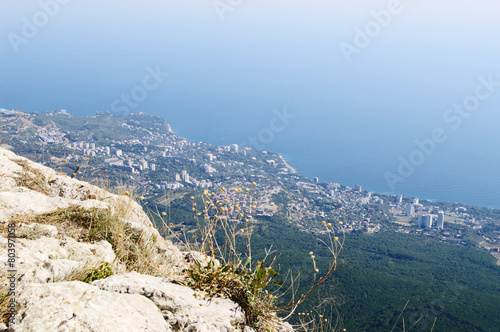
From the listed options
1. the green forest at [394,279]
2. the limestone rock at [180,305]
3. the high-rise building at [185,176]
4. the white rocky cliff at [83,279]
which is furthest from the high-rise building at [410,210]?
the limestone rock at [180,305]

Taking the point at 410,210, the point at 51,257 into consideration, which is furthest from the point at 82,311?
the point at 410,210

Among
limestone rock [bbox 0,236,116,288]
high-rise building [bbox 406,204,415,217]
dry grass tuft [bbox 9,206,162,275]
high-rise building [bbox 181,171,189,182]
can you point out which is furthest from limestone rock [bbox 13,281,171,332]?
high-rise building [bbox 406,204,415,217]

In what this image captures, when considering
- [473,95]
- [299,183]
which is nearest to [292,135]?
[299,183]

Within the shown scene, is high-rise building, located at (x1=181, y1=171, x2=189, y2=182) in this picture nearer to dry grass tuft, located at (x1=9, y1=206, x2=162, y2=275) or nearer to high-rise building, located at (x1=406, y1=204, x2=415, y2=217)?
high-rise building, located at (x1=406, y1=204, x2=415, y2=217)

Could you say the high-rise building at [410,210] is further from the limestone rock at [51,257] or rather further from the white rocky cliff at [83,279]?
the limestone rock at [51,257]

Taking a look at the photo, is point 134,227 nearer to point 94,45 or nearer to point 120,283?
point 120,283

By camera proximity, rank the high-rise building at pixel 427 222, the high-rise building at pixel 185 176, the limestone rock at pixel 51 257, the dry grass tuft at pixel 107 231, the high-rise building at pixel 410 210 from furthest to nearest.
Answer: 1. the high-rise building at pixel 185 176
2. the high-rise building at pixel 410 210
3. the high-rise building at pixel 427 222
4. the dry grass tuft at pixel 107 231
5. the limestone rock at pixel 51 257

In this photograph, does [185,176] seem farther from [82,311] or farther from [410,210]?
[82,311]
